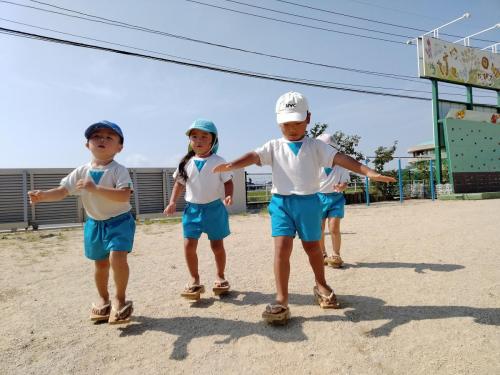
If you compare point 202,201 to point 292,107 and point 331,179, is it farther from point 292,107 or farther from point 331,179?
point 331,179

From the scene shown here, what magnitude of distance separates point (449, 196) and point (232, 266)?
46.7 feet

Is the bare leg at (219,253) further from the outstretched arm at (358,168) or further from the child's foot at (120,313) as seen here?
the outstretched arm at (358,168)

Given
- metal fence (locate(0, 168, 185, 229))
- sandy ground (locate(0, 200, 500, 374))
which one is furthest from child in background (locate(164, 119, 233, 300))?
metal fence (locate(0, 168, 185, 229))

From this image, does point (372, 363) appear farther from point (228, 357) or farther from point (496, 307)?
point (496, 307)

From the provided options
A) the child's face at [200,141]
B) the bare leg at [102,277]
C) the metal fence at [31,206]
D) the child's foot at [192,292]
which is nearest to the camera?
the bare leg at [102,277]

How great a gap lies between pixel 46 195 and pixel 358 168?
2.26 m

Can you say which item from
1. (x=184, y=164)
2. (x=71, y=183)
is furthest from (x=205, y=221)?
(x=71, y=183)

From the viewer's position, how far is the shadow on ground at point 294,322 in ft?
7.43

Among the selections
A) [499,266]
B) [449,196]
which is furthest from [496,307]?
[449,196]

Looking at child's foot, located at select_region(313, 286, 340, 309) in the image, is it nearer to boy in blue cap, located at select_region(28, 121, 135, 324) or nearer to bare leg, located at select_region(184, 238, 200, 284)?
bare leg, located at select_region(184, 238, 200, 284)

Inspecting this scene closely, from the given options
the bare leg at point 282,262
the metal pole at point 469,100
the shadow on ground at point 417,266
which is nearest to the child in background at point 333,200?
the shadow on ground at point 417,266

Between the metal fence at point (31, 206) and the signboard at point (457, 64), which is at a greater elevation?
the signboard at point (457, 64)

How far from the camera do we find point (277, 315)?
2.39 meters

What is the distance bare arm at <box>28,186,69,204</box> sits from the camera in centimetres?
252
